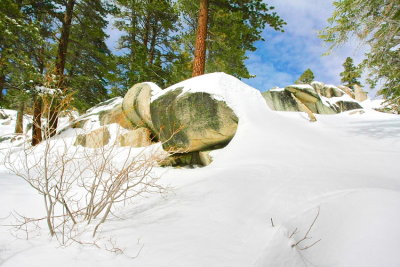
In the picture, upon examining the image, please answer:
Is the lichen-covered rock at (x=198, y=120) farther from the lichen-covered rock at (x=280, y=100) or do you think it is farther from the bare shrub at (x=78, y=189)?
the lichen-covered rock at (x=280, y=100)

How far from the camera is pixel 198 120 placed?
5340 mm

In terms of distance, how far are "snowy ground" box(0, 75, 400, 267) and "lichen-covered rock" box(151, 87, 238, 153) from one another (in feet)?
4.71

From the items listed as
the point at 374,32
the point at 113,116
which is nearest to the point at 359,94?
the point at 374,32

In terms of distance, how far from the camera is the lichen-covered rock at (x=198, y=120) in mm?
5121

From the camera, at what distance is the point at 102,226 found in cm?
191

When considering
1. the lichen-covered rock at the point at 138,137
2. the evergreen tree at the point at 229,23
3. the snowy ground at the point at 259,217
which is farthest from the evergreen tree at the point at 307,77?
the snowy ground at the point at 259,217

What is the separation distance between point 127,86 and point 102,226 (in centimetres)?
1163

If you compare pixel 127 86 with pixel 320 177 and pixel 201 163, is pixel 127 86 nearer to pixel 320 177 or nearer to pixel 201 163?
pixel 201 163

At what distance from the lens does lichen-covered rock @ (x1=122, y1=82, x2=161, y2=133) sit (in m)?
8.23

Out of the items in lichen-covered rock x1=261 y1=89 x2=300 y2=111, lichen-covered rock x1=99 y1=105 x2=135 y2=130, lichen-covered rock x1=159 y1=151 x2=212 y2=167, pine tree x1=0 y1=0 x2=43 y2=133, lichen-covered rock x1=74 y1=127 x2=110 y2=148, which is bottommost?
lichen-covered rock x1=159 y1=151 x2=212 y2=167

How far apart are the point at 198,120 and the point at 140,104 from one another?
4.06 meters

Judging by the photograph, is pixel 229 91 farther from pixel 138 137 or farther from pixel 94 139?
pixel 138 137

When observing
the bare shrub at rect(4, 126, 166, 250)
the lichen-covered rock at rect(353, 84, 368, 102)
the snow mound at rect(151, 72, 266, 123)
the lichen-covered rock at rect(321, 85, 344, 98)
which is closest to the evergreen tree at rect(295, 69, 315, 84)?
the lichen-covered rock at rect(353, 84, 368, 102)

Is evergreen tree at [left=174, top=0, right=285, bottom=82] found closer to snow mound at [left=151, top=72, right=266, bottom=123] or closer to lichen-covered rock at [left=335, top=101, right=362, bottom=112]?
snow mound at [left=151, top=72, right=266, bottom=123]
